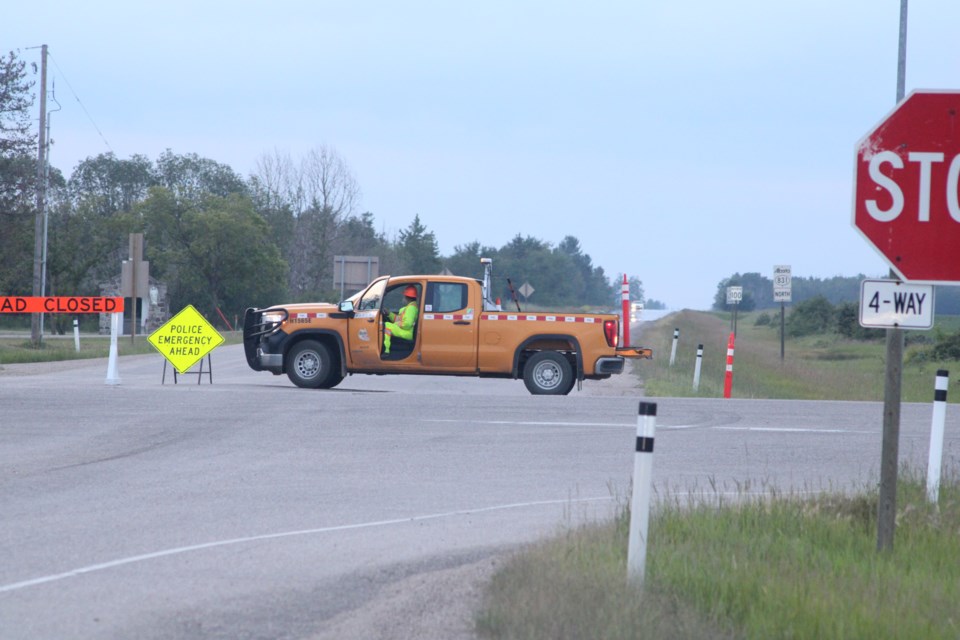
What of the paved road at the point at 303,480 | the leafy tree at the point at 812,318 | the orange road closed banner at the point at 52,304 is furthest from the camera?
the leafy tree at the point at 812,318

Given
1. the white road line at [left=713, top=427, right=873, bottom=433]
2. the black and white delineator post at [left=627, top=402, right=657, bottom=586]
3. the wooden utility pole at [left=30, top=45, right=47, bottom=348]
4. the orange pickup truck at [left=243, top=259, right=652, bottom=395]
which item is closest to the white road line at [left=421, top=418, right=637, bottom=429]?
the white road line at [left=713, top=427, right=873, bottom=433]

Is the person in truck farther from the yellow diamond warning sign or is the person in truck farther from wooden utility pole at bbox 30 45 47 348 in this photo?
wooden utility pole at bbox 30 45 47 348

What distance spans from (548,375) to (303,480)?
29.6 ft

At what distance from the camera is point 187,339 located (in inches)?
825

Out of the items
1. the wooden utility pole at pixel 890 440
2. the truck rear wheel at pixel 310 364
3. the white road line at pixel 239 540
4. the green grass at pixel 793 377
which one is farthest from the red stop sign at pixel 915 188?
the green grass at pixel 793 377

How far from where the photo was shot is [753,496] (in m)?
9.23

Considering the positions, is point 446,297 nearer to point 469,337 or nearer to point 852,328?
point 469,337

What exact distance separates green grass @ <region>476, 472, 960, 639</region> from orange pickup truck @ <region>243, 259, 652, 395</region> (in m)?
A: 10.7

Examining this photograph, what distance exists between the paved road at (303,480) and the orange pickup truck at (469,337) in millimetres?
1488

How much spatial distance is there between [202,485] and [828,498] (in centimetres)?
530

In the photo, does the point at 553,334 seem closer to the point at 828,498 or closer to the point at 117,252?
the point at 828,498

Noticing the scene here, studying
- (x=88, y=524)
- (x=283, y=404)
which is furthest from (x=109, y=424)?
(x=88, y=524)

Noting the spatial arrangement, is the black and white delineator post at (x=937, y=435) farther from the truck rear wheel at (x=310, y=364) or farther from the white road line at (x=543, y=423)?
the truck rear wheel at (x=310, y=364)

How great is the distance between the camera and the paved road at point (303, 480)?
652 cm
